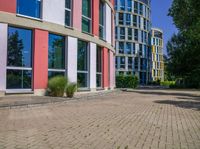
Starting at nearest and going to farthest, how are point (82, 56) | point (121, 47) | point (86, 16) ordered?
point (82, 56) → point (86, 16) → point (121, 47)

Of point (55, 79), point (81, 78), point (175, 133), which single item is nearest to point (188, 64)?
point (81, 78)

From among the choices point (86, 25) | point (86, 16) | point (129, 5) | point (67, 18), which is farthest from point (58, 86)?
point (129, 5)

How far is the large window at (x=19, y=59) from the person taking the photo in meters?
17.2

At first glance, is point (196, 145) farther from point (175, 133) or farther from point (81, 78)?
point (81, 78)

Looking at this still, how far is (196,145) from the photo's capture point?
6.89 meters

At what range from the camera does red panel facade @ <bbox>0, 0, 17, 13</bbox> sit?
1692cm

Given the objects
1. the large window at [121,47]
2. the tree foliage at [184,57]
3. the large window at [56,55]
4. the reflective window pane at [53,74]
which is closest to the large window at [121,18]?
the large window at [121,47]

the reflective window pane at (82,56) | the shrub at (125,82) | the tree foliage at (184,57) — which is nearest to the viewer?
the reflective window pane at (82,56)

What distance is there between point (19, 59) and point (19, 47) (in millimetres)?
646

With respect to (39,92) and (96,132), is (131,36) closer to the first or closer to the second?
(39,92)

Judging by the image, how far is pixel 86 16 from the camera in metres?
23.6

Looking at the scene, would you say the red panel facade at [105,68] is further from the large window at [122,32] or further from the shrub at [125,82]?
the large window at [122,32]

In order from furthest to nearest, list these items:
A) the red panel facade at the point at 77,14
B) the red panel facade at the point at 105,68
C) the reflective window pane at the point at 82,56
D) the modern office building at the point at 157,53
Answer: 1. the modern office building at the point at 157,53
2. the red panel facade at the point at 105,68
3. the reflective window pane at the point at 82,56
4. the red panel facade at the point at 77,14

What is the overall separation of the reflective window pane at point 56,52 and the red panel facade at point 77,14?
1605 millimetres
